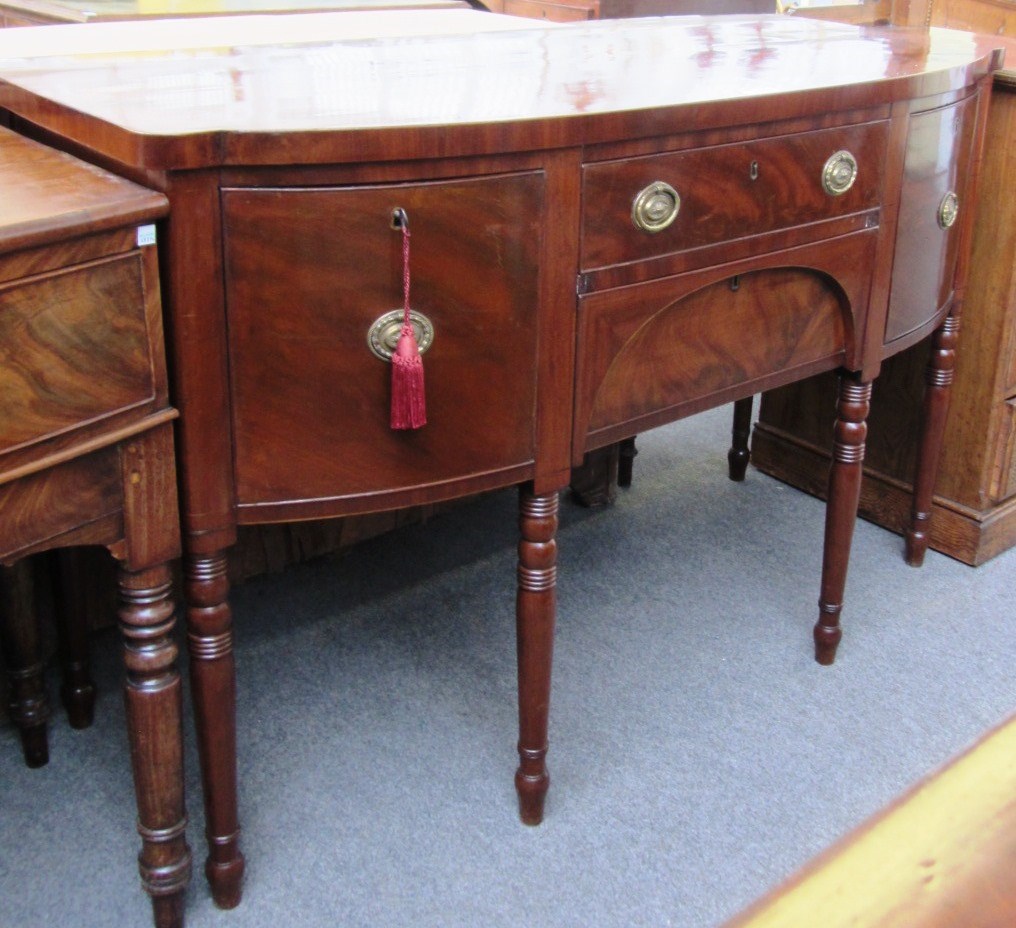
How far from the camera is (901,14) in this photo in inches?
136

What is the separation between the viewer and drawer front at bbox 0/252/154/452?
3.41 ft

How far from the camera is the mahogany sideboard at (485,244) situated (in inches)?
46.9

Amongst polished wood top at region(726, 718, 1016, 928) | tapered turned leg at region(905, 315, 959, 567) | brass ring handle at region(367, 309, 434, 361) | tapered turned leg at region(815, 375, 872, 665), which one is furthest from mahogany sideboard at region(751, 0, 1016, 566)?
polished wood top at region(726, 718, 1016, 928)

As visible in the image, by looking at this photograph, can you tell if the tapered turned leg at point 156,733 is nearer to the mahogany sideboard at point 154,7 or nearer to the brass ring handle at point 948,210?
the brass ring handle at point 948,210

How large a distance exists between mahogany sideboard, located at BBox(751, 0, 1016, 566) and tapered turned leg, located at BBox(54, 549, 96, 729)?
1.42 m

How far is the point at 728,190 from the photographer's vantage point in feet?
4.84

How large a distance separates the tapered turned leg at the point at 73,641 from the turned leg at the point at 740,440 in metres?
1.30

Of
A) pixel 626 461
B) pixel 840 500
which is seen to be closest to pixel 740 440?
pixel 626 461

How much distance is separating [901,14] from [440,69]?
7.70 ft

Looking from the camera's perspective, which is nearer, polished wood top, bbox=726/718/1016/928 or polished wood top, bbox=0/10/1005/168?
polished wood top, bbox=726/718/1016/928

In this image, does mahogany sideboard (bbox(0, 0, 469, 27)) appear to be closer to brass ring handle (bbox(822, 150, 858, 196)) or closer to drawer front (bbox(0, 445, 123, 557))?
brass ring handle (bbox(822, 150, 858, 196))

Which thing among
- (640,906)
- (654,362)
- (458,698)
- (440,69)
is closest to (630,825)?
(640,906)

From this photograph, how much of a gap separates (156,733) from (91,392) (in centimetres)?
39

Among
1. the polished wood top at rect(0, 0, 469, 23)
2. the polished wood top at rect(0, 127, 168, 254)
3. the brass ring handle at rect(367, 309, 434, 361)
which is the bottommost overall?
the brass ring handle at rect(367, 309, 434, 361)
